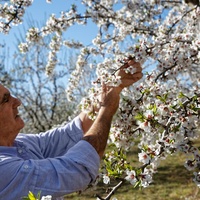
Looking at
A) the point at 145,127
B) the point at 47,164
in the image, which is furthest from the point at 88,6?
the point at 47,164

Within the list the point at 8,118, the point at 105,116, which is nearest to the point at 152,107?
the point at 105,116

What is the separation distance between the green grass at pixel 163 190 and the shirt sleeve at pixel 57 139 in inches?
124

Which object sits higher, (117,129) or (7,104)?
(7,104)

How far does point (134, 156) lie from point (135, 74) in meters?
7.48

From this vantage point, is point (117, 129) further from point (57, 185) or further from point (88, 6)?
point (88, 6)

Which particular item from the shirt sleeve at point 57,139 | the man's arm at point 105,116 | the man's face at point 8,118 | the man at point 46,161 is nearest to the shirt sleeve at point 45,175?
the man at point 46,161

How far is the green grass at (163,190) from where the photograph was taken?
592 centimetres

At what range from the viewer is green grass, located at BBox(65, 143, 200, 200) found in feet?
19.4

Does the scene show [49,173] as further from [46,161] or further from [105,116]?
[105,116]

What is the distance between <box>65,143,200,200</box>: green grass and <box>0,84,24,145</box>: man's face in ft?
12.0

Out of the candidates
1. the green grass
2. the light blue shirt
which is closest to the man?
the light blue shirt

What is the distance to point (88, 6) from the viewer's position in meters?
5.56

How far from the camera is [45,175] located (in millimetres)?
1637

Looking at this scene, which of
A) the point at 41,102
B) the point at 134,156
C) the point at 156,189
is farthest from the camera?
the point at 41,102
